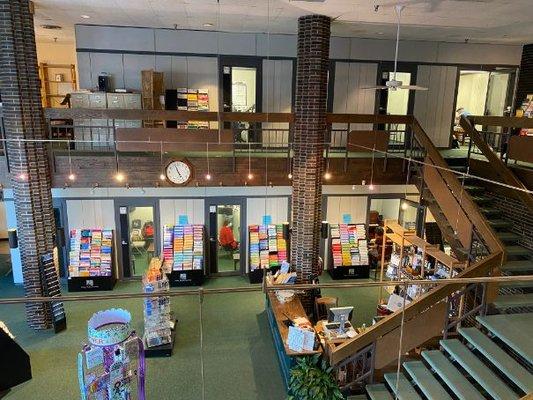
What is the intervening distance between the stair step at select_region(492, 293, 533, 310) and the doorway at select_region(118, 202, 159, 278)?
8.25 metres

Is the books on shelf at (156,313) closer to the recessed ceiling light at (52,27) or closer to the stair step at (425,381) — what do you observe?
the stair step at (425,381)

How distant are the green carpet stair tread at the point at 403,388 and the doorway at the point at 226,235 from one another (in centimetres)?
631

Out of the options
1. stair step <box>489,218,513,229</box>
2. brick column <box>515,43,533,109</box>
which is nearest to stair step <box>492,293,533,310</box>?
stair step <box>489,218,513,229</box>

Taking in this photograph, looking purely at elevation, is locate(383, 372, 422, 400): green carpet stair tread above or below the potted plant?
above

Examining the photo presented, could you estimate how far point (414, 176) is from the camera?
9203 millimetres

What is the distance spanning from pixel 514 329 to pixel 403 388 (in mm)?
1658

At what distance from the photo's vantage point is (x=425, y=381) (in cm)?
544

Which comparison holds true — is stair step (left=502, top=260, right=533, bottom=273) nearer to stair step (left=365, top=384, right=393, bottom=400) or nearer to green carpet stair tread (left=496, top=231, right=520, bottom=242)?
green carpet stair tread (left=496, top=231, right=520, bottom=242)

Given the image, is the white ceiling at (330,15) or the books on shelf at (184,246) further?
the books on shelf at (184,246)

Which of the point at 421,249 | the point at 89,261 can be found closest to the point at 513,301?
the point at 421,249

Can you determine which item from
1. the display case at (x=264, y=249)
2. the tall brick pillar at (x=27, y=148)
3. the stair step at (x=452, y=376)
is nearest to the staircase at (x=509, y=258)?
the stair step at (x=452, y=376)

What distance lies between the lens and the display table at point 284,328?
684cm

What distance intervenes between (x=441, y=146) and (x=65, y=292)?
11.4 meters

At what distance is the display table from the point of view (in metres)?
6.84
